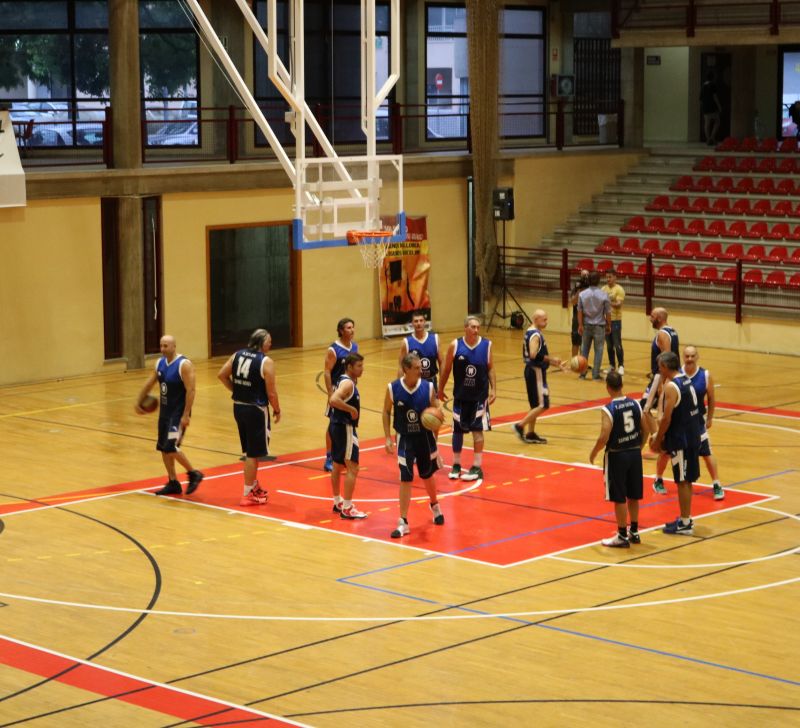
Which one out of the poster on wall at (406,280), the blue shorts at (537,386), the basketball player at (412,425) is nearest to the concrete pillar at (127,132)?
the poster on wall at (406,280)

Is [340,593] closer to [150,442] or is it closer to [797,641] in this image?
[797,641]

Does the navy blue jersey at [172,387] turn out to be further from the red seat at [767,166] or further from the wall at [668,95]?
the wall at [668,95]

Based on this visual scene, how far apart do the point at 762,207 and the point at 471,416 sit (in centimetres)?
1467

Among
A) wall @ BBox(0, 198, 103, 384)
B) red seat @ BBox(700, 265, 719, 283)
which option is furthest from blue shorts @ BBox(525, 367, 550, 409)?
red seat @ BBox(700, 265, 719, 283)

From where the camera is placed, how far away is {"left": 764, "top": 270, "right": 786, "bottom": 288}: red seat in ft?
85.9

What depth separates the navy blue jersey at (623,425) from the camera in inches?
542

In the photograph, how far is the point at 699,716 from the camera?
9.96 meters

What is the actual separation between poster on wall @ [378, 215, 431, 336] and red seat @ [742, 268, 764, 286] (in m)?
6.04

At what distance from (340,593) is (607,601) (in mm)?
2215

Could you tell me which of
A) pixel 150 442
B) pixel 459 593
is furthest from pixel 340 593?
pixel 150 442

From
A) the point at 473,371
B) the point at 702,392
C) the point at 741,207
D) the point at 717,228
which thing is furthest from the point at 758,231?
the point at 702,392

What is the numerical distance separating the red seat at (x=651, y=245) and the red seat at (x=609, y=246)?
1.76ft

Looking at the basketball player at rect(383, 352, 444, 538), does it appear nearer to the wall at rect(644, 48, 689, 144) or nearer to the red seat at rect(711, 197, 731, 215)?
the red seat at rect(711, 197, 731, 215)

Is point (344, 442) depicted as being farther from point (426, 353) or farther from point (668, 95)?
point (668, 95)
